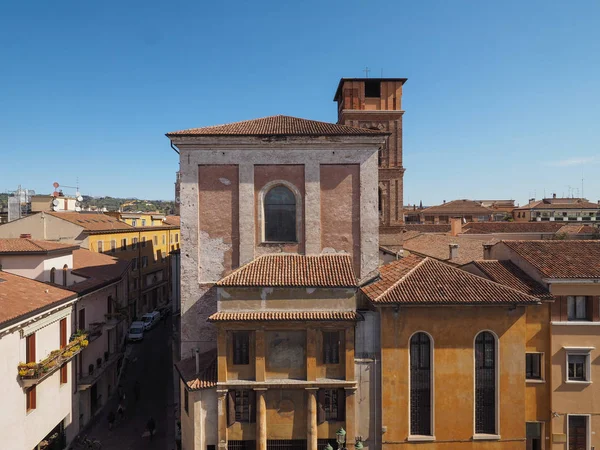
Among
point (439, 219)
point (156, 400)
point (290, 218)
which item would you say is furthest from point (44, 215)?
point (439, 219)

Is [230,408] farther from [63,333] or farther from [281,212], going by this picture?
[63,333]

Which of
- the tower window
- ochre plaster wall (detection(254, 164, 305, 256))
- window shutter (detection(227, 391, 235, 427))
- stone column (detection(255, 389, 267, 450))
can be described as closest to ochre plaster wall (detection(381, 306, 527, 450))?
stone column (detection(255, 389, 267, 450))

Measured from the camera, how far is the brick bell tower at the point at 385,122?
2903 cm

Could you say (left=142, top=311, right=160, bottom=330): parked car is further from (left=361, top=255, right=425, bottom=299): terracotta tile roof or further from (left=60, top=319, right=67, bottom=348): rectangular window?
(left=361, top=255, right=425, bottom=299): terracotta tile roof

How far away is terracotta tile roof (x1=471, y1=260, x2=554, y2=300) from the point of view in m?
16.6

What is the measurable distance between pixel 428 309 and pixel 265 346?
6.40 meters

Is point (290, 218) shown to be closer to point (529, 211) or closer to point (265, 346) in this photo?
point (265, 346)

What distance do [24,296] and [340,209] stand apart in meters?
13.5

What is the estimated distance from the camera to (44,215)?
3225cm

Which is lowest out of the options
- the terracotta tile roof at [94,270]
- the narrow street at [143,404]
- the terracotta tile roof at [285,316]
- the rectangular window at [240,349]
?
the narrow street at [143,404]

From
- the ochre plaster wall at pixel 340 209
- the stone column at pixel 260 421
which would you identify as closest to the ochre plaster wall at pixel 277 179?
the ochre plaster wall at pixel 340 209

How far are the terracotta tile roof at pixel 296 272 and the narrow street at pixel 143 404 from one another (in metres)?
9.32

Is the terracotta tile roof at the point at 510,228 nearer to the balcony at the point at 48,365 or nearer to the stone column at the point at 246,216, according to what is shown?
the stone column at the point at 246,216

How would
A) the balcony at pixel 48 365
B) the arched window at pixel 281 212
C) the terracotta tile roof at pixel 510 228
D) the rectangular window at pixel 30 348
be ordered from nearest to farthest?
the balcony at pixel 48 365
the rectangular window at pixel 30 348
the arched window at pixel 281 212
the terracotta tile roof at pixel 510 228
